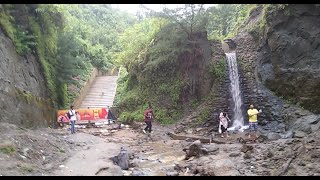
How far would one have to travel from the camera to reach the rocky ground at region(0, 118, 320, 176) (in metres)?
10.1

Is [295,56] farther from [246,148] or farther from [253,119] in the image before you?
[246,148]

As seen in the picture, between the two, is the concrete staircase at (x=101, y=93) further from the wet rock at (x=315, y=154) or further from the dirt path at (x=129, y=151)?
the wet rock at (x=315, y=154)

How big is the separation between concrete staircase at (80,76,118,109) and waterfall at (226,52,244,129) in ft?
32.8

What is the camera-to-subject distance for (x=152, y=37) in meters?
24.8

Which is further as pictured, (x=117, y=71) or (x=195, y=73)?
(x=117, y=71)

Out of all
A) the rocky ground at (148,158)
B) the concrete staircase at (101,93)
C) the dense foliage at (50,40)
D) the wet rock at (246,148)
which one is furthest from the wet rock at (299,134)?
the concrete staircase at (101,93)

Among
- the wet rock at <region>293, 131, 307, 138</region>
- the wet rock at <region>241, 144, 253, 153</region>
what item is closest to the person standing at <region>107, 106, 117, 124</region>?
the wet rock at <region>241, 144, 253, 153</region>

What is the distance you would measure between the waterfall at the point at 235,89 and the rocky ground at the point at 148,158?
15.1 feet

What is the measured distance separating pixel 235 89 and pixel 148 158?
32.0 ft

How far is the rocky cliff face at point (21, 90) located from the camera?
1442 centimetres

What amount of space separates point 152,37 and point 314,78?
1146 centimetres

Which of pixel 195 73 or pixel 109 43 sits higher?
pixel 109 43
